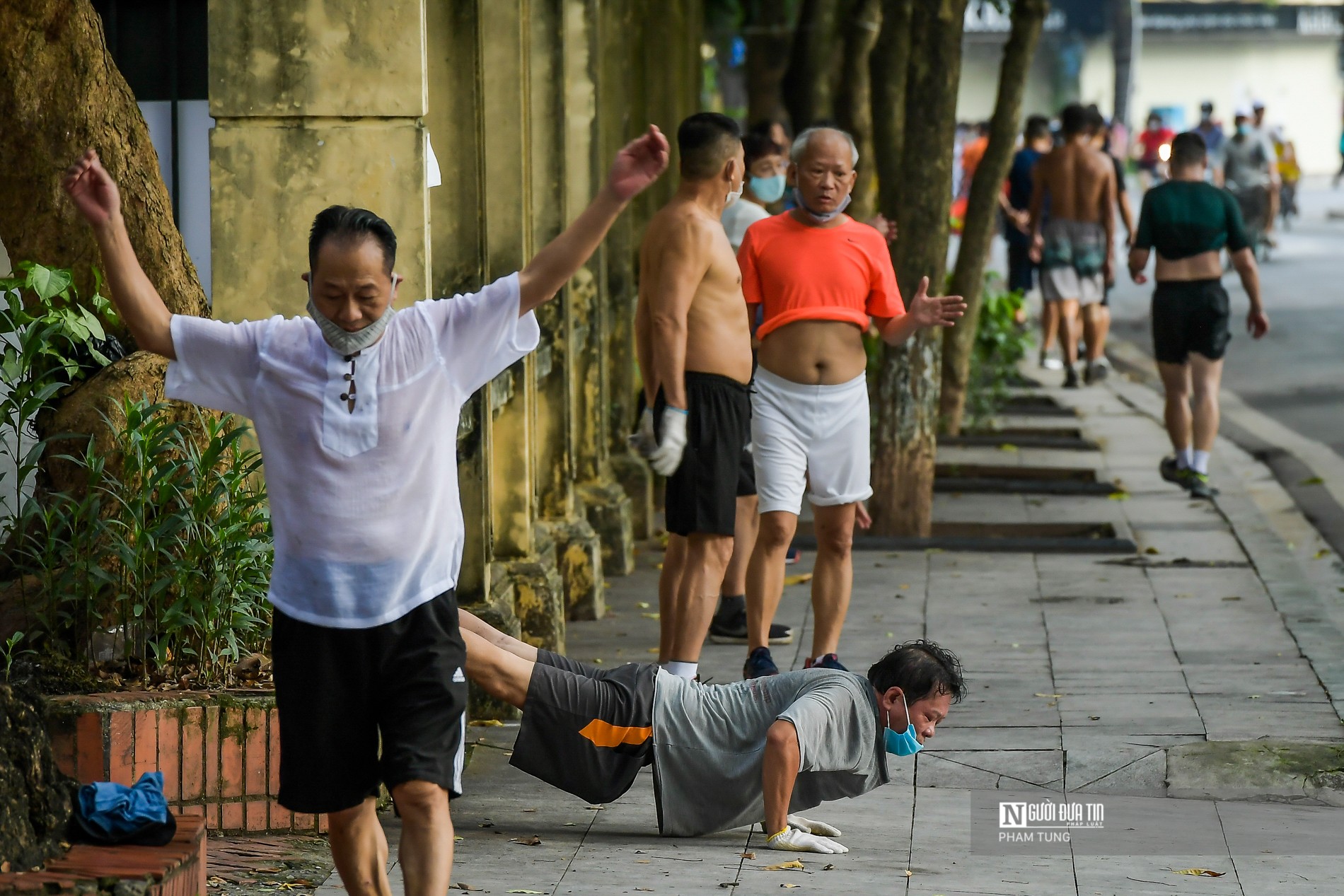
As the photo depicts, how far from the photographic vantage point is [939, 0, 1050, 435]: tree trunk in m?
13.6

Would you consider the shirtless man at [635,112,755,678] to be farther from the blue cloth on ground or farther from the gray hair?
the blue cloth on ground

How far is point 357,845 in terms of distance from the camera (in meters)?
4.11

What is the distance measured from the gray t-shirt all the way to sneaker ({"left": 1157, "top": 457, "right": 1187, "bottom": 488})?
22.7ft

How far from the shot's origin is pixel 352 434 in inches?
153

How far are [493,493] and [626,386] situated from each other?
3500 mm

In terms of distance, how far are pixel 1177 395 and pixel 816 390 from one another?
5175 millimetres

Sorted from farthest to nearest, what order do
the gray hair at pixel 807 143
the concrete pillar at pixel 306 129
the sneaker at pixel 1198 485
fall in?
the sneaker at pixel 1198 485 < the gray hair at pixel 807 143 < the concrete pillar at pixel 306 129

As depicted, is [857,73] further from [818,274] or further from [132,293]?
[132,293]

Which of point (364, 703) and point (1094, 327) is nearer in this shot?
point (364, 703)

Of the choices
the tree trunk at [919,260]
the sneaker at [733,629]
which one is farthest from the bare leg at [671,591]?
the tree trunk at [919,260]

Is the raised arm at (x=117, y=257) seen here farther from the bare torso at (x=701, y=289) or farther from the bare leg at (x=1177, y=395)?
the bare leg at (x=1177, y=395)

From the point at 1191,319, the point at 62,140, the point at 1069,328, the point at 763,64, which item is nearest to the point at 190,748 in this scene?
the point at 62,140

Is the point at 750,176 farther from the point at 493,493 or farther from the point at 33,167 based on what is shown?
the point at 33,167

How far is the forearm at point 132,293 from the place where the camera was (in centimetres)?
368
